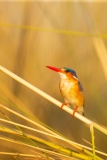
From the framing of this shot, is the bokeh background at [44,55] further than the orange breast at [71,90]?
Yes

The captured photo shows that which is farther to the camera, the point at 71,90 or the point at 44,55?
the point at 44,55

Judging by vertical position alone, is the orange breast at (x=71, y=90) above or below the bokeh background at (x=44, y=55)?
below

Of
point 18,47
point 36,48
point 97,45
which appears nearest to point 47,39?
point 36,48

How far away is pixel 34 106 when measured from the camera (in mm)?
1445

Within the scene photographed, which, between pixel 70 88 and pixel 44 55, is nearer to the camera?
pixel 70 88

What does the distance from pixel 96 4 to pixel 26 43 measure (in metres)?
0.41

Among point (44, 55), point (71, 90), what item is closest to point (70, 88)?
point (71, 90)

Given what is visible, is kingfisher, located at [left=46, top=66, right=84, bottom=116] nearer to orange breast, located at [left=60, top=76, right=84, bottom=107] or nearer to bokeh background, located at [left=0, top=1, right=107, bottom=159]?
orange breast, located at [left=60, top=76, right=84, bottom=107]

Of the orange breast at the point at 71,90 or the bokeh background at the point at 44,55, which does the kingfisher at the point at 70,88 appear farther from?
the bokeh background at the point at 44,55

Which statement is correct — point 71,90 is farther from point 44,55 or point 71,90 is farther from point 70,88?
point 44,55

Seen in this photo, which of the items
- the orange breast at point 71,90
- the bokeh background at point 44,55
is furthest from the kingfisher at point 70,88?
the bokeh background at point 44,55

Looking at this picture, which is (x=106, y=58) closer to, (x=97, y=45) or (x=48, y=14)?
(x=97, y=45)

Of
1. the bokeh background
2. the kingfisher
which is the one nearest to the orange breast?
the kingfisher

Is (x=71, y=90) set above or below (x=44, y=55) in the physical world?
below
